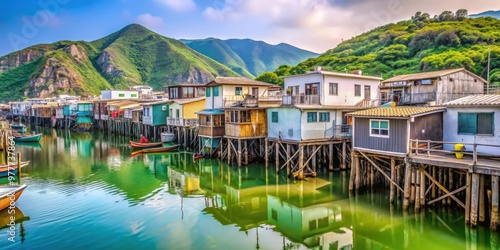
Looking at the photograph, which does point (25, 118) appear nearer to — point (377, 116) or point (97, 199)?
point (97, 199)

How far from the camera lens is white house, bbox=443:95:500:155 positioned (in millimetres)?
17234

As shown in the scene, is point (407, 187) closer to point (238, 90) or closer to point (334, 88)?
point (334, 88)

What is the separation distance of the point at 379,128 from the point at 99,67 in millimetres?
155742

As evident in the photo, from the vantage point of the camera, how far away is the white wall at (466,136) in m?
17.2

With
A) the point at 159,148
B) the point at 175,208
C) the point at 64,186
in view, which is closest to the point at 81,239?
the point at 175,208

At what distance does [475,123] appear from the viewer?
59.4 feet

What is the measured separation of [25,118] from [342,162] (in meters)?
104

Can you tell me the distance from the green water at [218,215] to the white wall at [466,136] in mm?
3648

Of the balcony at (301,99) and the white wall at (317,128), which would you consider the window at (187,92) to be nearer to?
the balcony at (301,99)

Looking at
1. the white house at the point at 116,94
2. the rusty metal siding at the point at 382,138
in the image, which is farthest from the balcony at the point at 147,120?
the white house at the point at 116,94

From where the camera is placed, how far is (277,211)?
19.7 metres

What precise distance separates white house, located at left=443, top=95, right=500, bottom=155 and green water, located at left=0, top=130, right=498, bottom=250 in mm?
4032

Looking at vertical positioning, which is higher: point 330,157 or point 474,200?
point 330,157

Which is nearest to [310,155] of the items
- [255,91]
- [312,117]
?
[312,117]
